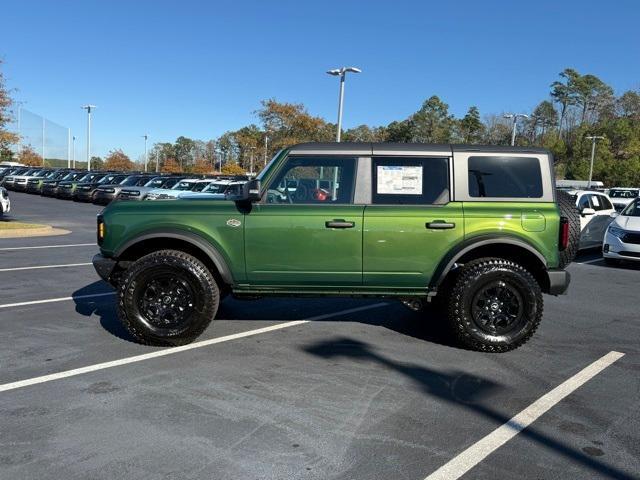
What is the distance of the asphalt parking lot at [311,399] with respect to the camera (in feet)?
10.5

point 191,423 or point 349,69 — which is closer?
point 191,423

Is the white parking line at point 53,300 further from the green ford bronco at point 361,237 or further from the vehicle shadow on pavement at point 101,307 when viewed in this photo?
the green ford bronco at point 361,237

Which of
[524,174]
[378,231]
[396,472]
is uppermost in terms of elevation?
[524,174]

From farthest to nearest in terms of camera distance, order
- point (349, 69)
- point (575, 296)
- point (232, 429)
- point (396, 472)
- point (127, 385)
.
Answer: point (349, 69)
point (575, 296)
point (127, 385)
point (232, 429)
point (396, 472)

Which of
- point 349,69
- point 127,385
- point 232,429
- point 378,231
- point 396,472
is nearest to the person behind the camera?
point 396,472

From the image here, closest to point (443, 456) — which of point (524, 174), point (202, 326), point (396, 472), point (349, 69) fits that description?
point (396, 472)

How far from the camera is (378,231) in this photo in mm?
5273

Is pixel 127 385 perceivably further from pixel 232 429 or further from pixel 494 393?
pixel 494 393

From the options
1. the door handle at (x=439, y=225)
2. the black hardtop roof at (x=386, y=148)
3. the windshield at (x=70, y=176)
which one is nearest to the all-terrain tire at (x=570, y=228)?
the black hardtop roof at (x=386, y=148)

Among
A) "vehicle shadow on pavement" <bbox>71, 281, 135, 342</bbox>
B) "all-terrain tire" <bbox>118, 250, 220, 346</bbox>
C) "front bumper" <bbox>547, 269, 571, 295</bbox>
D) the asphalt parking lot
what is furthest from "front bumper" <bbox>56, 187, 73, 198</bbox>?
"front bumper" <bbox>547, 269, 571, 295</bbox>

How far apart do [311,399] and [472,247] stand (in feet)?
7.27

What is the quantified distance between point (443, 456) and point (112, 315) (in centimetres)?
439

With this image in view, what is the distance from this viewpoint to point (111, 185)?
2792 cm

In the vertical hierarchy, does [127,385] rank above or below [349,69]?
below
